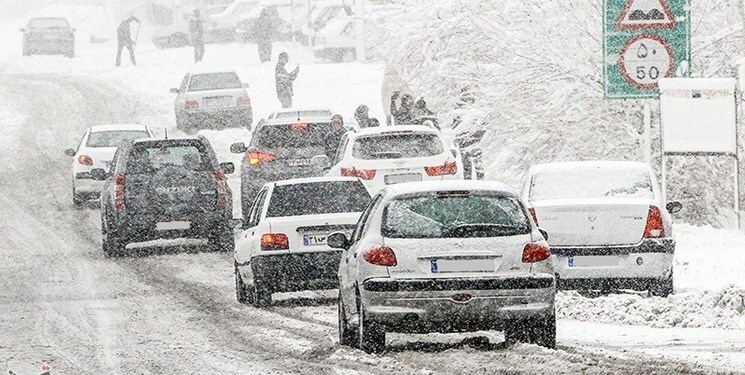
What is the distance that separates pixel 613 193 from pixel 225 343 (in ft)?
14.5

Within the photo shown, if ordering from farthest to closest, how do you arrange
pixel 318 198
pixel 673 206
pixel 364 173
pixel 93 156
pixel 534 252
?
pixel 93 156
pixel 364 173
pixel 318 198
pixel 673 206
pixel 534 252

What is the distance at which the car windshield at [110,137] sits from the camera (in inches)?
1234

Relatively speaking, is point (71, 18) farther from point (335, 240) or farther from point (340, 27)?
point (335, 240)

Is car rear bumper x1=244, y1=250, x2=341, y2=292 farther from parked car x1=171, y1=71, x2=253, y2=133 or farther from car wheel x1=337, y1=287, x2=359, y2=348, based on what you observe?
parked car x1=171, y1=71, x2=253, y2=133

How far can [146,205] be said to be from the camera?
2308cm

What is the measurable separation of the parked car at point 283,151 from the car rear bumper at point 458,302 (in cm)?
1259

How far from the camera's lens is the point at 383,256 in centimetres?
1251

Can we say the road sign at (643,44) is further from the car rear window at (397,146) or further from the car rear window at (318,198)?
the car rear window at (318,198)

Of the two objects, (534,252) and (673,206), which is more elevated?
(534,252)

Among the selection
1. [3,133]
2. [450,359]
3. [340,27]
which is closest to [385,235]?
[450,359]

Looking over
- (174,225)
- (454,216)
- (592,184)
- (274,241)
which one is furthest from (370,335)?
(174,225)

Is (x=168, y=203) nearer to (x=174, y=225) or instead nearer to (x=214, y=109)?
(x=174, y=225)

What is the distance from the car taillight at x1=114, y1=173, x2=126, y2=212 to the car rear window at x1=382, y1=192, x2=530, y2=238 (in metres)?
10.8

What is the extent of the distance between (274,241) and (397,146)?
20.6 feet
